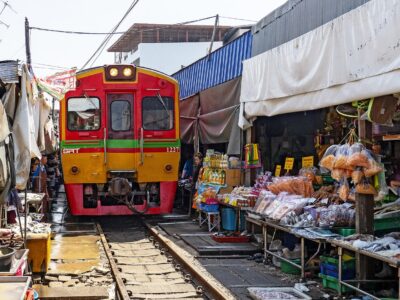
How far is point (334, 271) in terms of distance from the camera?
6828mm

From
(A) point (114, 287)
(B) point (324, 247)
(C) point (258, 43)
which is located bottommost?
(A) point (114, 287)

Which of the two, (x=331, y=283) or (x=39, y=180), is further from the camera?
(x=39, y=180)

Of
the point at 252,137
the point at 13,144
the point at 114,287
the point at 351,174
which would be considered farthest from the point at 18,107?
the point at 252,137

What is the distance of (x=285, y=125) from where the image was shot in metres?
11.8

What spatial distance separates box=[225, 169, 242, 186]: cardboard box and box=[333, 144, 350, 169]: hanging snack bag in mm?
4658

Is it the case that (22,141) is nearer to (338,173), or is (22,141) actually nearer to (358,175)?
(338,173)

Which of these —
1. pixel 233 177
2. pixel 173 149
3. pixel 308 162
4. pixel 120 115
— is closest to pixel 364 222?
pixel 308 162

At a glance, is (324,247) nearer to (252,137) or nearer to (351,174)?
(351,174)

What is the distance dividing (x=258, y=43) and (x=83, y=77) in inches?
163

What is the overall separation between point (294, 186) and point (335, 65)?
2.37m


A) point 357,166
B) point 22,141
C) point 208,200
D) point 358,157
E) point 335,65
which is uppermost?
point 335,65

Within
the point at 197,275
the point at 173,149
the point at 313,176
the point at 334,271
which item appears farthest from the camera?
the point at 173,149

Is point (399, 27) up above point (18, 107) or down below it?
above

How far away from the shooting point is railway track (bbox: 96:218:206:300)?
7.26 meters
